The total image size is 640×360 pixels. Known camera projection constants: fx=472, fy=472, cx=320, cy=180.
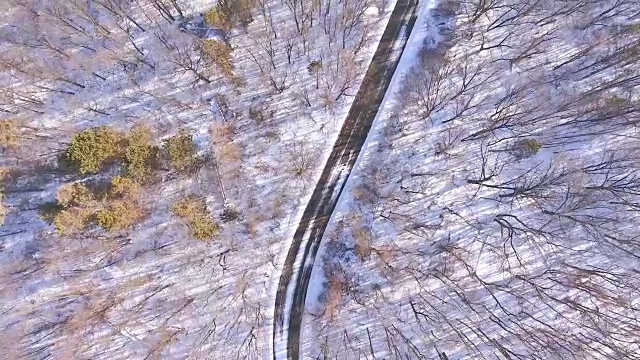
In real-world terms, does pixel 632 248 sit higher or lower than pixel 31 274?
lower

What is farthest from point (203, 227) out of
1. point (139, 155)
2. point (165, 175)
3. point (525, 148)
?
point (525, 148)

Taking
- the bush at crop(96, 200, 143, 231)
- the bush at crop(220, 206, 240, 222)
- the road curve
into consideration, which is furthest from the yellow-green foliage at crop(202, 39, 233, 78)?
the bush at crop(96, 200, 143, 231)

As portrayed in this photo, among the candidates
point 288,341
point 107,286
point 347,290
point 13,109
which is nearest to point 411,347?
point 347,290

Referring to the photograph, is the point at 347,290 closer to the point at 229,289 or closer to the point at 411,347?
the point at 411,347

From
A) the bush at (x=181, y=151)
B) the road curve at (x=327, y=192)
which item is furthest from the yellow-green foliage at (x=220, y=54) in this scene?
the road curve at (x=327, y=192)

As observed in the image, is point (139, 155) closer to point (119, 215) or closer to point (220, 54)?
point (119, 215)

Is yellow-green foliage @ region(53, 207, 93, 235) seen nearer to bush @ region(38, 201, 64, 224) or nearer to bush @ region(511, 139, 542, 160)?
bush @ region(38, 201, 64, 224)

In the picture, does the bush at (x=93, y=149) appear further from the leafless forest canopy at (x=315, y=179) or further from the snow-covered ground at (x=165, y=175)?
the snow-covered ground at (x=165, y=175)
